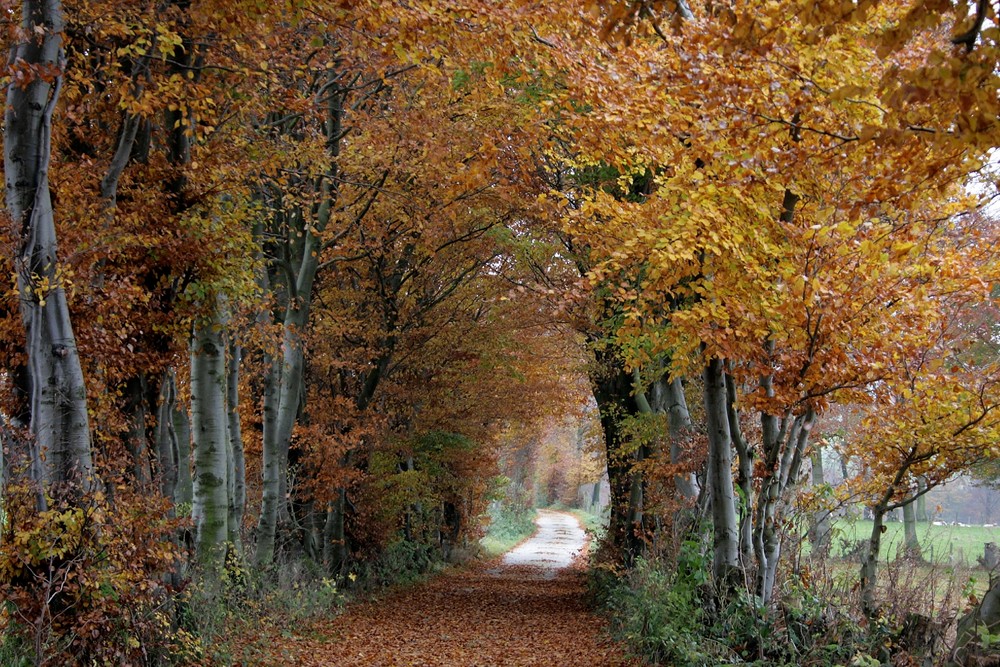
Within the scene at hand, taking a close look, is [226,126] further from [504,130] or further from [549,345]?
[549,345]

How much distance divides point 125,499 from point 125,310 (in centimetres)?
175

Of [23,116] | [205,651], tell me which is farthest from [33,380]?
[205,651]

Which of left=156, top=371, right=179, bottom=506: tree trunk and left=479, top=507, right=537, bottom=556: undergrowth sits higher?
left=156, top=371, right=179, bottom=506: tree trunk

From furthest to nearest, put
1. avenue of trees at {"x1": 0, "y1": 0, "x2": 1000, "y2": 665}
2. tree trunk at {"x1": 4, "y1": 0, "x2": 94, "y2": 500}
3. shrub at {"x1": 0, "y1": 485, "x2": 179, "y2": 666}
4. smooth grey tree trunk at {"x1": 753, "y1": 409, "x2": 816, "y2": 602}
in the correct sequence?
smooth grey tree trunk at {"x1": 753, "y1": 409, "x2": 816, "y2": 602} → tree trunk at {"x1": 4, "y1": 0, "x2": 94, "y2": 500} → avenue of trees at {"x1": 0, "y1": 0, "x2": 1000, "y2": 665} → shrub at {"x1": 0, "y1": 485, "x2": 179, "y2": 666}

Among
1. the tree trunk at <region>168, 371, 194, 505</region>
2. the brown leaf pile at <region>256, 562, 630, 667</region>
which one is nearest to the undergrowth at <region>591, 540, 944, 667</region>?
the brown leaf pile at <region>256, 562, 630, 667</region>

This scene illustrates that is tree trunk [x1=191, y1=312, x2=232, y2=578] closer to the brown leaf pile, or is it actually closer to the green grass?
the brown leaf pile

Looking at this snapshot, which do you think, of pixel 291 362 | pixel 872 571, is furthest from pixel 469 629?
pixel 872 571

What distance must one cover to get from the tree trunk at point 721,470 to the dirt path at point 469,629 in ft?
8.12

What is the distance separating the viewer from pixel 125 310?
724 cm

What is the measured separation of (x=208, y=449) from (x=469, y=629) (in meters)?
6.78

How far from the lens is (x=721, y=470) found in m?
8.29

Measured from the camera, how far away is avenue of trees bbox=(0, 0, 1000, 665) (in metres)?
5.88

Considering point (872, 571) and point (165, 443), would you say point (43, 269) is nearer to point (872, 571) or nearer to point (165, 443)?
point (165, 443)

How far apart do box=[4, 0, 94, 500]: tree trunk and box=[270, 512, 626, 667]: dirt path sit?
14.5ft
